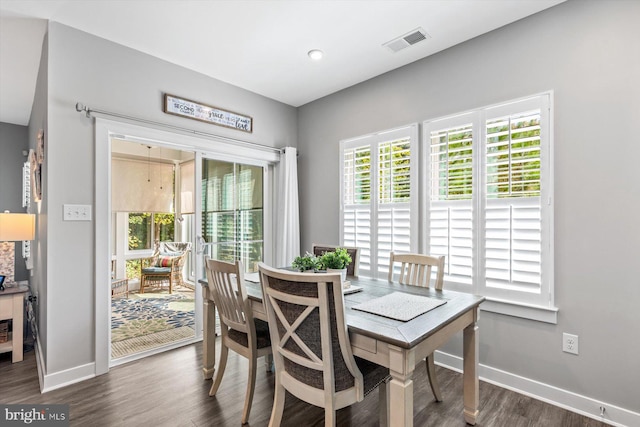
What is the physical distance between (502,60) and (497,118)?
45 centimetres

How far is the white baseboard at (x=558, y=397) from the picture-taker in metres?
1.92

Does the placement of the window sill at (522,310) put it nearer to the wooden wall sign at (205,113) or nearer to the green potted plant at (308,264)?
the green potted plant at (308,264)

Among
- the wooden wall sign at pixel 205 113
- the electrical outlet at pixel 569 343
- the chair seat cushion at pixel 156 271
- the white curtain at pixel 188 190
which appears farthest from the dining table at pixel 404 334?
the chair seat cushion at pixel 156 271

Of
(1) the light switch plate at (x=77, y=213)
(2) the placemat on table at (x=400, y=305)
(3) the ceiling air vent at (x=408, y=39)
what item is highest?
(3) the ceiling air vent at (x=408, y=39)

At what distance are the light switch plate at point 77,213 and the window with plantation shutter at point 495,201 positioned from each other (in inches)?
111

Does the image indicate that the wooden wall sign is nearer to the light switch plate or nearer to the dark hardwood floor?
the light switch plate

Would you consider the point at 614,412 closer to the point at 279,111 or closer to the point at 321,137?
the point at 321,137

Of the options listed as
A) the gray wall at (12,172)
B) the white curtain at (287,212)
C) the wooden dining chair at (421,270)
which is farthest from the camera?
the gray wall at (12,172)

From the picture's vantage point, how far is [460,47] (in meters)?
2.68

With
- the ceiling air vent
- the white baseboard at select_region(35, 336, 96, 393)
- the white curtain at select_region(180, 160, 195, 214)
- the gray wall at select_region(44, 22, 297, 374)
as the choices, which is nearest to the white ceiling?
the ceiling air vent

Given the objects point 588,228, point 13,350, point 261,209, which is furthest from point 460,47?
point 13,350

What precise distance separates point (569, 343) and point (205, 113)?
11.9ft

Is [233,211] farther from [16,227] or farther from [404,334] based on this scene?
[404,334]

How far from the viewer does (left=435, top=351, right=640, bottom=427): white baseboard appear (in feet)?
6.31
